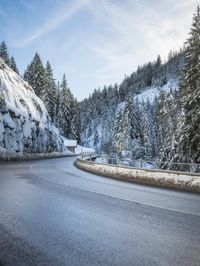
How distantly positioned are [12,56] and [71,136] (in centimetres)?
2818

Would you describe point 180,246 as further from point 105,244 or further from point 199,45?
point 199,45

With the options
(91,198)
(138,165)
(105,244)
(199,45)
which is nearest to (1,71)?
(199,45)

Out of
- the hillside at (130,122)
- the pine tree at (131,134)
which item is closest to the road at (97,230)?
the hillside at (130,122)

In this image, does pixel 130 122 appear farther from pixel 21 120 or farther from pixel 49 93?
pixel 21 120

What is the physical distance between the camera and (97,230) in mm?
6402

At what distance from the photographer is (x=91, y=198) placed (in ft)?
34.5

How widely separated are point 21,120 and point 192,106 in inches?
976

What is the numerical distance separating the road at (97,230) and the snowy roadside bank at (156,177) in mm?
2752

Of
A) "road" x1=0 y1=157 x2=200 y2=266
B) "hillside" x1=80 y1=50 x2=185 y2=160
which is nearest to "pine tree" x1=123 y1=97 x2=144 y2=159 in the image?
"hillside" x1=80 y1=50 x2=185 y2=160

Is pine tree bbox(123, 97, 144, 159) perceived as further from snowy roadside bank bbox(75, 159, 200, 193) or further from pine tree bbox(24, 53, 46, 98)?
snowy roadside bank bbox(75, 159, 200, 193)

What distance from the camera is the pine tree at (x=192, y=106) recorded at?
27.3 metres

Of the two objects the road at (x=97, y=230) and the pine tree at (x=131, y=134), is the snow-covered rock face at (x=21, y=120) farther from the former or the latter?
the road at (x=97, y=230)

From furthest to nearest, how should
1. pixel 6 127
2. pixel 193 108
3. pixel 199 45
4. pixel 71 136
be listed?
1. pixel 71 136
2. pixel 6 127
3. pixel 199 45
4. pixel 193 108

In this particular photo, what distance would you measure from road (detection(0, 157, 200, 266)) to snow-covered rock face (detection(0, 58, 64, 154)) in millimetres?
29577
